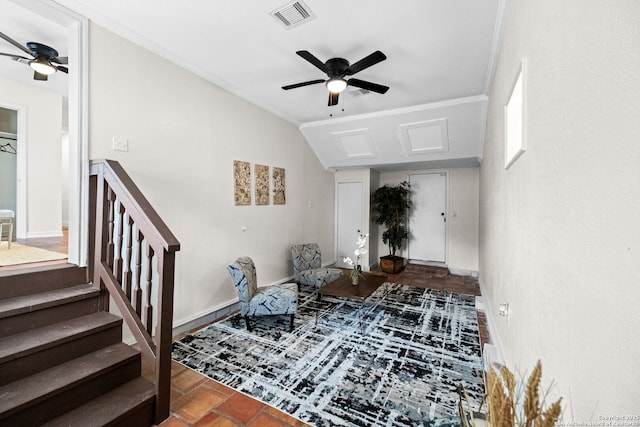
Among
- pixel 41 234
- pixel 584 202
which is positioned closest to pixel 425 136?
pixel 584 202

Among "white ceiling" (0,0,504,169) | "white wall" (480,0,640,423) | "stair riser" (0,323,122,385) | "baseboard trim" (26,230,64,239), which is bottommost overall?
"stair riser" (0,323,122,385)

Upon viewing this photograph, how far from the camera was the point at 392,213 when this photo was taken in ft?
19.1

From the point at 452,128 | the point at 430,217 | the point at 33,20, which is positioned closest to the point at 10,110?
the point at 33,20

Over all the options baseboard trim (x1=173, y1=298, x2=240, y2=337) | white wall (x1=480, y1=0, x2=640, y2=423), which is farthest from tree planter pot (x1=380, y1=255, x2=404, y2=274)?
white wall (x1=480, y1=0, x2=640, y2=423)

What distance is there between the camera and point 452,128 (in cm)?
405

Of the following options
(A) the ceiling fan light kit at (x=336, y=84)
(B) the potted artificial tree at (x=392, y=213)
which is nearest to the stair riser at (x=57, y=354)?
(A) the ceiling fan light kit at (x=336, y=84)

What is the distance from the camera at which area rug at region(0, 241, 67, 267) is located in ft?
8.17

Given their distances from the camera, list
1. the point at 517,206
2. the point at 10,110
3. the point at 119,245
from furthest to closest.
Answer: the point at 10,110
the point at 119,245
the point at 517,206

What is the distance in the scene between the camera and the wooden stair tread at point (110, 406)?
1.47m

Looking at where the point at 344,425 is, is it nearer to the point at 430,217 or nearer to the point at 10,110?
the point at 430,217

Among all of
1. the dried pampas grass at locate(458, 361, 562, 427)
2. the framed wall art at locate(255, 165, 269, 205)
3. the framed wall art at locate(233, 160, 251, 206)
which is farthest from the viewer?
the framed wall art at locate(255, 165, 269, 205)

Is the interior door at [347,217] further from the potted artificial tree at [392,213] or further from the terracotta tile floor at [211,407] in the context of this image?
the terracotta tile floor at [211,407]

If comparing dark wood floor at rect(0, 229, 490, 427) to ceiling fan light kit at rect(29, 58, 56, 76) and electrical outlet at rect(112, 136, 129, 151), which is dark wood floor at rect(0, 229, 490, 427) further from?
ceiling fan light kit at rect(29, 58, 56, 76)

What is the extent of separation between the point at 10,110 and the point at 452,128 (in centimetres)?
676
